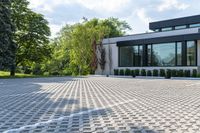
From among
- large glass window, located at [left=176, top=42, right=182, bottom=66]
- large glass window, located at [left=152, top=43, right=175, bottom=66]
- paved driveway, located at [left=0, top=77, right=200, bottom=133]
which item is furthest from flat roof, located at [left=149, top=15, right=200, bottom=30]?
paved driveway, located at [left=0, top=77, right=200, bottom=133]

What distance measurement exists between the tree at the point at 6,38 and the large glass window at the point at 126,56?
1176 cm

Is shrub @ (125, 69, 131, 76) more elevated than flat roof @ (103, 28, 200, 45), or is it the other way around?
Result: flat roof @ (103, 28, 200, 45)

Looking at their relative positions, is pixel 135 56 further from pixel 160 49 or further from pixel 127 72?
pixel 160 49

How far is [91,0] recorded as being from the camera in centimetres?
2552

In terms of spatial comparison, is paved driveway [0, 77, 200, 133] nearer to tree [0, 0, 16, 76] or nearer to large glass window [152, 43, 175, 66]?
tree [0, 0, 16, 76]

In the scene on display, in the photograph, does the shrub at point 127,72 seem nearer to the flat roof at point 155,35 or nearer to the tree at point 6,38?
the flat roof at point 155,35

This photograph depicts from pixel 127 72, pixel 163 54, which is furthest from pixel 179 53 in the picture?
pixel 127 72

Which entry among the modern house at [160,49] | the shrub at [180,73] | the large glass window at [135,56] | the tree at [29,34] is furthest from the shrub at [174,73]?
the tree at [29,34]

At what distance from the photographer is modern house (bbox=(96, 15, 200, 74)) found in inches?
1091

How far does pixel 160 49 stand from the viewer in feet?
99.2

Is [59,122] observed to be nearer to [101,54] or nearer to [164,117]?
[164,117]

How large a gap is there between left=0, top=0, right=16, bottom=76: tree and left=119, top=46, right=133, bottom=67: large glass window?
11.8m

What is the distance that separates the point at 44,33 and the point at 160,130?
31.1m

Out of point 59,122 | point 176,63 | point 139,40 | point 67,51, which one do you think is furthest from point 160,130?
point 67,51
